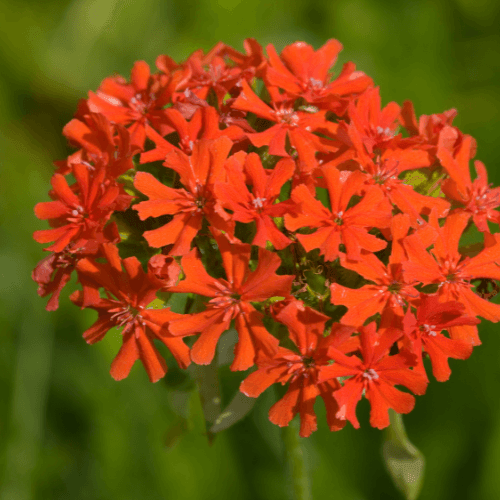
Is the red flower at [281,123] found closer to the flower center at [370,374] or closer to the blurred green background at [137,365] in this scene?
the flower center at [370,374]

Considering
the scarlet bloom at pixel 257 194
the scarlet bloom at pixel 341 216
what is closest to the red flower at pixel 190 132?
the scarlet bloom at pixel 257 194

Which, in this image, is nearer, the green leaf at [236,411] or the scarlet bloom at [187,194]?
the scarlet bloom at [187,194]

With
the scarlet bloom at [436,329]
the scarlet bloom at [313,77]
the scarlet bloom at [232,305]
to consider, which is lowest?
the scarlet bloom at [436,329]

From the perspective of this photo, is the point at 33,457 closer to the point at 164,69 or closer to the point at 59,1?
the point at 164,69

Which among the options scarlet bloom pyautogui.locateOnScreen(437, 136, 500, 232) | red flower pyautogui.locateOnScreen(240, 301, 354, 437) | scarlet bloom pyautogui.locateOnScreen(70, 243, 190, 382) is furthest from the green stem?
scarlet bloom pyautogui.locateOnScreen(437, 136, 500, 232)

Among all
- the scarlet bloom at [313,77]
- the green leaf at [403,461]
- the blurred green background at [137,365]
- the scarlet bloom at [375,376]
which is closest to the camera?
the scarlet bloom at [375,376]

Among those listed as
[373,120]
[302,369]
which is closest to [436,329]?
[302,369]

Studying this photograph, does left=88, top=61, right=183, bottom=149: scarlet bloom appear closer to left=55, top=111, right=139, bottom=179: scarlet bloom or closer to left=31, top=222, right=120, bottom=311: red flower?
left=55, top=111, right=139, bottom=179: scarlet bloom
